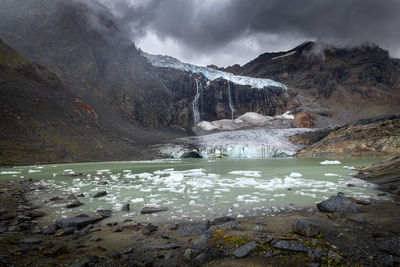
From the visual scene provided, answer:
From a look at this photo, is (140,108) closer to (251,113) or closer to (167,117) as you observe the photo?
(167,117)

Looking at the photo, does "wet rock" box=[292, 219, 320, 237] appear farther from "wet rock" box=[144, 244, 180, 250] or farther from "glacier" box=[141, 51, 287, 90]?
"glacier" box=[141, 51, 287, 90]

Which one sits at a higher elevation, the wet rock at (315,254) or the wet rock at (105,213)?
the wet rock at (315,254)

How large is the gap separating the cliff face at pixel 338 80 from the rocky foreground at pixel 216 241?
3744 inches

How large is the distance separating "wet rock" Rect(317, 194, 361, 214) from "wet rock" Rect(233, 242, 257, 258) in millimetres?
2646

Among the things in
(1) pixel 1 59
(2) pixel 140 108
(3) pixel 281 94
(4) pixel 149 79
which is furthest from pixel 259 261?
(3) pixel 281 94

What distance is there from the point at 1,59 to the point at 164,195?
46.2m

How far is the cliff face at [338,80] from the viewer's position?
9681 centimetres

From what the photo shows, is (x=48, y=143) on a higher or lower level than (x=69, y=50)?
lower

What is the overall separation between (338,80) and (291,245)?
151722mm

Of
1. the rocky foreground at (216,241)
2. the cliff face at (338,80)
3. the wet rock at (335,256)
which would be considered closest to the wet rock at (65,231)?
the rocky foreground at (216,241)

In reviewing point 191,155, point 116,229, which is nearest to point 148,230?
point 116,229

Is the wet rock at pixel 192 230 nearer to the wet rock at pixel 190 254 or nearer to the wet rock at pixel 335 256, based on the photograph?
the wet rock at pixel 190 254

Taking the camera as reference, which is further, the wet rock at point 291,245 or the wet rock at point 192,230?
the wet rock at point 192,230

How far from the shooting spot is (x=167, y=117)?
284 ft
